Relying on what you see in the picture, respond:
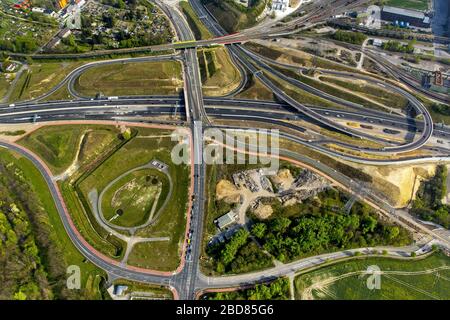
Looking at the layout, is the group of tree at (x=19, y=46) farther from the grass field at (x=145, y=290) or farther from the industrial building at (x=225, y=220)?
the industrial building at (x=225, y=220)

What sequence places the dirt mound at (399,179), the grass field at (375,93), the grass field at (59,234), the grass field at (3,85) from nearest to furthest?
the grass field at (59,234), the dirt mound at (399,179), the grass field at (3,85), the grass field at (375,93)

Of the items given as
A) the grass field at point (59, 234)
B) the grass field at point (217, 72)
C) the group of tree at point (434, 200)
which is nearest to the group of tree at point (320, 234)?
the group of tree at point (434, 200)

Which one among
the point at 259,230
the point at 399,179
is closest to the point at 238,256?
the point at 259,230

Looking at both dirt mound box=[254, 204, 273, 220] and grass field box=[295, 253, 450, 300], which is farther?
dirt mound box=[254, 204, 273, 220]

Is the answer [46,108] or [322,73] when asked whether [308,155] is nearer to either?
[322,73]

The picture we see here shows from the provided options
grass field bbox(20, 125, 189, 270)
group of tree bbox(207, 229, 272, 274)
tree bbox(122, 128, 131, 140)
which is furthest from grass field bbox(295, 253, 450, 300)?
tree bbox(122, 128, 131, 140)

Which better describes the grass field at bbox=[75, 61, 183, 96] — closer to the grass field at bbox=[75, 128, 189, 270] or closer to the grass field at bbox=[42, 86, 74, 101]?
the grass field at bbox=[42, 86, 74, 101]
